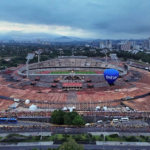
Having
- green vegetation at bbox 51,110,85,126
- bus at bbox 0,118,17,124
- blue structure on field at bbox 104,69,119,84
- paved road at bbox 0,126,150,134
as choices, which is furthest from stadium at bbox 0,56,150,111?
paved road at bbox 0,126,150,134

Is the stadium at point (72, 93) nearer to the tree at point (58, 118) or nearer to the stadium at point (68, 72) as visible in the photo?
the stadium at point (68, 72)

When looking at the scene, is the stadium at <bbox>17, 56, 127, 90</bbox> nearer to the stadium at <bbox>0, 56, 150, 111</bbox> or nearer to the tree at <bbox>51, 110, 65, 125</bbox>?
the stadium at <bbox>0, 56, 150, 111</bbox>

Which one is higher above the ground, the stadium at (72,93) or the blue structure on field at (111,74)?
the blue structure on field at (111,74)

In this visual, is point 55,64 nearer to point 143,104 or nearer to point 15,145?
point 143,104

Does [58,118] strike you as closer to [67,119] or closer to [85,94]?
[67,119]

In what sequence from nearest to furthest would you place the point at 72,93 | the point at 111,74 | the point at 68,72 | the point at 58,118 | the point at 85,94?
the point at 58,118 < the point at 85,94 < the point at 72,93 < the point at 111,74 < the point at 68,72

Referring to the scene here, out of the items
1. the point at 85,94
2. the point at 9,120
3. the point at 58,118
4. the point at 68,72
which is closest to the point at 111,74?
the point at 85,94

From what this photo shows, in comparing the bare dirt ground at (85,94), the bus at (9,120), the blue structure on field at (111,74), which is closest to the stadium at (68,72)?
the bare dirt ground at (85,94)

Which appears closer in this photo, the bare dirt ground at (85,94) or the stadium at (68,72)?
the bare dirt ground at (85,94)

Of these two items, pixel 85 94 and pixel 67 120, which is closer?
pixel 67 120

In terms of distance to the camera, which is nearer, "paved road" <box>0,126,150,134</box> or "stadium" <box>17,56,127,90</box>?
"paved road" <box>0,126,150,134</box>

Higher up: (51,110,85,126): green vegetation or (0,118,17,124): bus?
(51,110,85,126): green vegetation

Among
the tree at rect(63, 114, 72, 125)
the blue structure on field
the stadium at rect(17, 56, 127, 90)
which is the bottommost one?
the tree at rect(63, 114, 72, 125)
